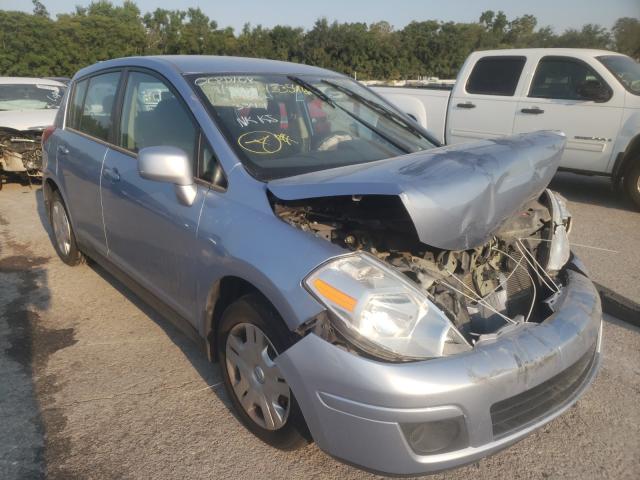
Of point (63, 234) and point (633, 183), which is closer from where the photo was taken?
point (63, 234)

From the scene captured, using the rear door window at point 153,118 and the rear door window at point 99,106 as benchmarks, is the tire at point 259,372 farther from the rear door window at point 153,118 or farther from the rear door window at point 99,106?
the rear door window at point 99,106

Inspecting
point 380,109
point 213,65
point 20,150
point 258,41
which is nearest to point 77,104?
point 213,65

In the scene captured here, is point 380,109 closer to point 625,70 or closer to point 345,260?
point 345,260

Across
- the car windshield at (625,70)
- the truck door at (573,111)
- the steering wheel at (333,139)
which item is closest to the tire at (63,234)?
the steering wheel at (333,139)

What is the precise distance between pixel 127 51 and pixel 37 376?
53548 millimetres

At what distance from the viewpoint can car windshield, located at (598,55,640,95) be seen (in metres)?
6.71

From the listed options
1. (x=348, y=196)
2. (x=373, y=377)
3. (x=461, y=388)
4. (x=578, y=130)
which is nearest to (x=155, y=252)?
(x=348, y=196)

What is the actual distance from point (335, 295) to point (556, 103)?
6.34 metres

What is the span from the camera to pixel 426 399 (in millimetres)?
1785

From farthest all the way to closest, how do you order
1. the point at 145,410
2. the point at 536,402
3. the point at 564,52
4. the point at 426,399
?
1. the point at 564,52
2. the point at 145,410
3. the point at 536,402
4. the point at 426,399

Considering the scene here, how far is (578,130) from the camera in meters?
6.96

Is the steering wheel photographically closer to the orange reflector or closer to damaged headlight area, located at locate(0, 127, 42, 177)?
the orange reflector

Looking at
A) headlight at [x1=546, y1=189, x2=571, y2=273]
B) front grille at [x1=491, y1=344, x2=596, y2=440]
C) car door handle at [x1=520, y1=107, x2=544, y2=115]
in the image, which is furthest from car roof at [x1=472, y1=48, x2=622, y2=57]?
front grille at [x1=491, y1=344, x2=596, y2=440]

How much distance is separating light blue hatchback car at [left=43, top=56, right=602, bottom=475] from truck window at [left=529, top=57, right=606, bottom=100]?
4487 millimetres
